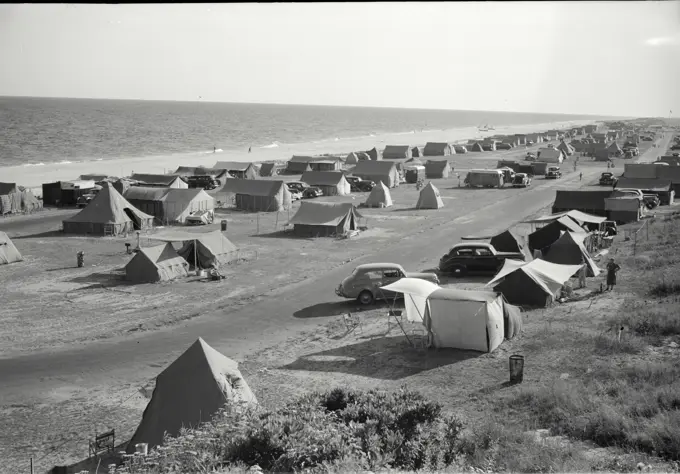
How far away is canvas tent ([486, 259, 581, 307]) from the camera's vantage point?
71.0 ft

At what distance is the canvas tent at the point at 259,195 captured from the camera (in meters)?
45.4

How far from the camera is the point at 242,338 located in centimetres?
1952

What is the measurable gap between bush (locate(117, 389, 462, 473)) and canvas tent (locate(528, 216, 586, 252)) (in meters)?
18.9

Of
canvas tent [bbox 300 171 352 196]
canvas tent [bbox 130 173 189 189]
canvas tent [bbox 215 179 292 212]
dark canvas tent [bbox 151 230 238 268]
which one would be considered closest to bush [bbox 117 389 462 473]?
dark canvas tent [bbox 151 230 238 268]

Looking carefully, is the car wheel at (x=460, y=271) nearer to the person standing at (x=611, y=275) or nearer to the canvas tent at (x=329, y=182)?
the person standing at (x=611, y=275)

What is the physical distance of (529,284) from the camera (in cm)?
2170

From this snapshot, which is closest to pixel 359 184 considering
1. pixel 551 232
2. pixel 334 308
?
pixel 551 232

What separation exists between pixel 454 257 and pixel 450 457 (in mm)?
16269

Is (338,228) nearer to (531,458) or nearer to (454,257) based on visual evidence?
(454,257)

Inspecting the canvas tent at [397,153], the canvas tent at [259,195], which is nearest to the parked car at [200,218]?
the canvas tent at [259,195]

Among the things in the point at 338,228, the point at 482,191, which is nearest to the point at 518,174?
the point at 482,191

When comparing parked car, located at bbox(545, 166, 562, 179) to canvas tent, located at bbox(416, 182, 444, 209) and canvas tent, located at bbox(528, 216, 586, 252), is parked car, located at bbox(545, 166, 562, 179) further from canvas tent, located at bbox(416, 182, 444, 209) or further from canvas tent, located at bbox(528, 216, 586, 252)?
canvas tent, located at bbox(528, 216, 586, 252)

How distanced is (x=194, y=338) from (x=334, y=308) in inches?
202

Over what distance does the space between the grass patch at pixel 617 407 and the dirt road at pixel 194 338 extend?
319 inches
